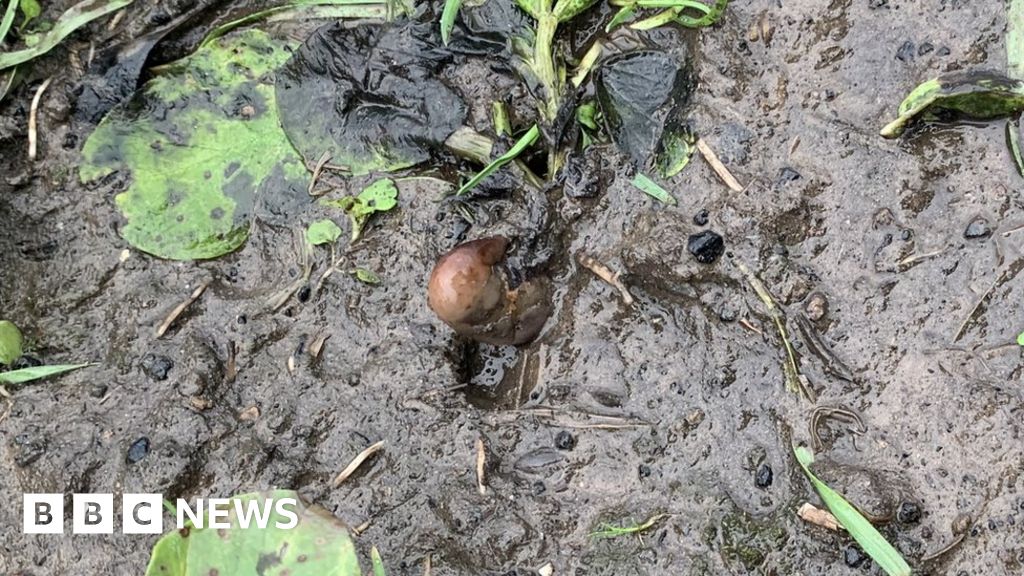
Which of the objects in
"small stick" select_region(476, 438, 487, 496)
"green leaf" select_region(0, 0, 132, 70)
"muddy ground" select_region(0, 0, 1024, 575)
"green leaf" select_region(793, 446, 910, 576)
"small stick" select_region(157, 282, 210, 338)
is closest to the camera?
"green leaf" select_region(793, 446, 910, 576)

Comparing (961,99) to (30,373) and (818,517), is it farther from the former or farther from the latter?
(30,373)

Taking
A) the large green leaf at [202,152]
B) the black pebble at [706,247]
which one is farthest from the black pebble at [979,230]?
the large green leaf at [202,152]

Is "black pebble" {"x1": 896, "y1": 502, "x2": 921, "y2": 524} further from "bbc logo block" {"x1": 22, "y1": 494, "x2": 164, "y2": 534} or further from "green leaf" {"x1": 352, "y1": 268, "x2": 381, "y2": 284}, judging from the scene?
"bbc logo block" {"x1": 22, "y1": 494, "x2": 164, "y2": 534}

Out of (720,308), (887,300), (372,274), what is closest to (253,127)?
(372,274)

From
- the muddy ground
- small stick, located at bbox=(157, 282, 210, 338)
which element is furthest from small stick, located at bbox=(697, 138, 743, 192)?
small stick, located at bbox=(157, 282, 210, 338)

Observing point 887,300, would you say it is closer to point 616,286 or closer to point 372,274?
point 616,286

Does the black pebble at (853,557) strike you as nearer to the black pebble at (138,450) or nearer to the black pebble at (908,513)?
the black pebble at (908,513)

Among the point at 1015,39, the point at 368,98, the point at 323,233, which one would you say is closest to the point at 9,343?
the point at 323,233
